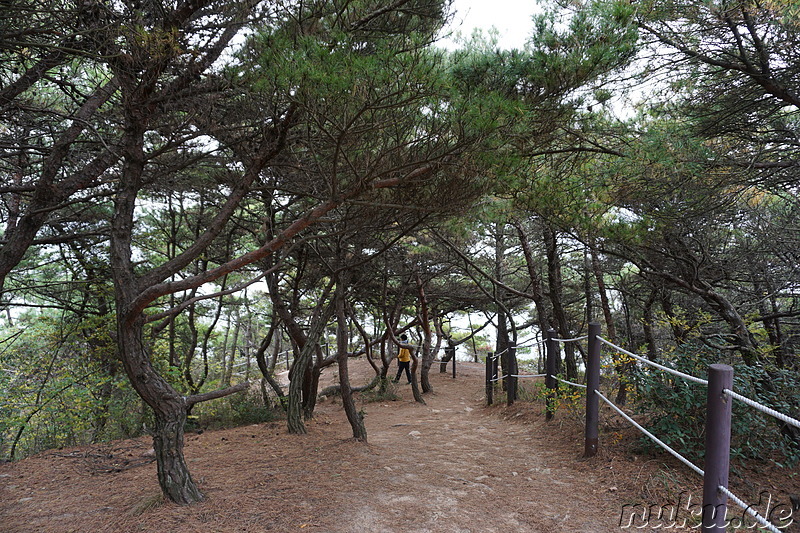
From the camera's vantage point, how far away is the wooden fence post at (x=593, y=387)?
4.10m

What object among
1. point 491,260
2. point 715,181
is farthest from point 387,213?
point 491,260

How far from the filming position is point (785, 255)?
5.45 metres

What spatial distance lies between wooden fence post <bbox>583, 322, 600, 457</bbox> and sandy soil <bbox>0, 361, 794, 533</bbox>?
132mm

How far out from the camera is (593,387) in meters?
4.09

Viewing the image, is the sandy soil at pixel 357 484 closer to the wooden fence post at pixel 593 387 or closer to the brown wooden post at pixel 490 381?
the wooden fence post at pixel 593 387

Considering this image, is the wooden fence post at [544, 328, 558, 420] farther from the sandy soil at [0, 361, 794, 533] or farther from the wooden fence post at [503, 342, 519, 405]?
the wooden fence post at [503, 342, 519, 405]

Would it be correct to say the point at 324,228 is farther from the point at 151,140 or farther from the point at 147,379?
the point at 147,379

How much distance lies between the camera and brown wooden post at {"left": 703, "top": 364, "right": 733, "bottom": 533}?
2006 mm

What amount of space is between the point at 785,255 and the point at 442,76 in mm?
5154

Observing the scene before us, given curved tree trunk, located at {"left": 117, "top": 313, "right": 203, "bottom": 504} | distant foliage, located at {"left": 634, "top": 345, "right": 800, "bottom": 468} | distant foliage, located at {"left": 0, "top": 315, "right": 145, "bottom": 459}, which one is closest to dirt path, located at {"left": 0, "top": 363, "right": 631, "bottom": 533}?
curved tree trunk, located at {"left": 117, "top": 313, "right": 203, "bottom": 504}

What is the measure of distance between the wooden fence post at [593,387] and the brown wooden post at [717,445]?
203 centimetres

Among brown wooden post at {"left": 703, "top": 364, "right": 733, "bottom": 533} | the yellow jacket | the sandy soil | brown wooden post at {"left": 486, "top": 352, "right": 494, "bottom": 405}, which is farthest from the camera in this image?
the yellow jacket

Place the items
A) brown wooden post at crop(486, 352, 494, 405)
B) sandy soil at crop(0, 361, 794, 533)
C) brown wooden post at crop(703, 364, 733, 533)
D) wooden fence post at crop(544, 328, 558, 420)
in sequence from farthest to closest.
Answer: brown wooden post at crop(486, 352, 494, 405) → wooden fence post at crop(544, 328, 558, 420) → sandy soil at crop(0, 361, 794, 533) → brown wooden post at crop(703, 364, 733, 533)

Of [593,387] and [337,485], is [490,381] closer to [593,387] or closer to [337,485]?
[593,387]
